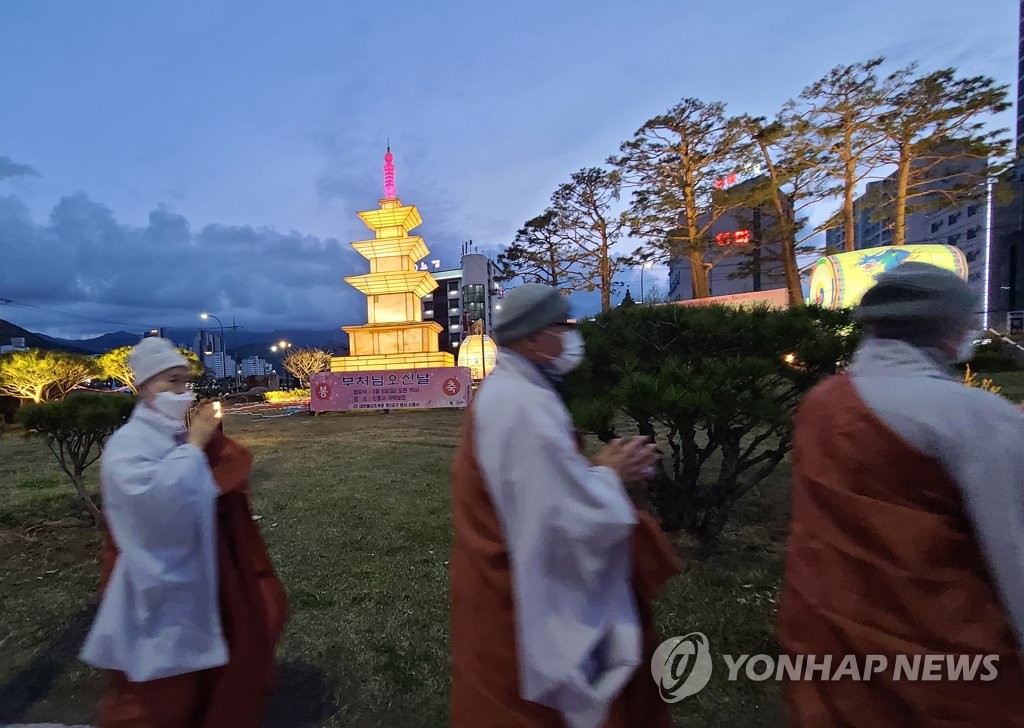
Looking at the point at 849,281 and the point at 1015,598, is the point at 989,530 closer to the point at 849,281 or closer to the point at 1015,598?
the point at 1015,598

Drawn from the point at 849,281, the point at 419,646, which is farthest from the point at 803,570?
the point at 849,281

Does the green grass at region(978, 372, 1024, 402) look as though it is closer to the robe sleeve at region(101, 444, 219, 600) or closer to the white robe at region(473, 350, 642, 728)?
the white robe at region(473, 350, 642, 728)

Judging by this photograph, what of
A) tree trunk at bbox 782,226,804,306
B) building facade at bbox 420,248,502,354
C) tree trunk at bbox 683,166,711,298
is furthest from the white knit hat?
building facade at bbox 420,248,502,354

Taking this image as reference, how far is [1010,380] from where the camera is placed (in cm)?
1305

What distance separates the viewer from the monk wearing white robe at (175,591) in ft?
5.18

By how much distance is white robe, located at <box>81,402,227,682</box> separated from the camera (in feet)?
5.17

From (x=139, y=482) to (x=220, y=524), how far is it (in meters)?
0.31

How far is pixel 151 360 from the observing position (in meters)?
1.86

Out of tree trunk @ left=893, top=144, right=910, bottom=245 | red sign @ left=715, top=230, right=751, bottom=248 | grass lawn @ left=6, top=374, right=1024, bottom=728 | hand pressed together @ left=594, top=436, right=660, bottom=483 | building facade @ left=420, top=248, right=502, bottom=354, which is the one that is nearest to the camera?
hand pressed together @ left=594, top=436, right=660, bottom=483

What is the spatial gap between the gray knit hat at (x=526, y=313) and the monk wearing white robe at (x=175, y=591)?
1.12 meters

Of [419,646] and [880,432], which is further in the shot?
[419,646]

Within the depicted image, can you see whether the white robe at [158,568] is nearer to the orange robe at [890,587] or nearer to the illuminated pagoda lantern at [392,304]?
the orange robe at [890,587]

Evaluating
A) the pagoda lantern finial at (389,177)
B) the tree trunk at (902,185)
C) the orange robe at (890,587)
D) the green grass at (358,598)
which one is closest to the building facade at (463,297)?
the pagoda lantern finial at (389,177)

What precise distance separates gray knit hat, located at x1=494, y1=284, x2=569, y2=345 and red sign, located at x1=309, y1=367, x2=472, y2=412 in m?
15.7
